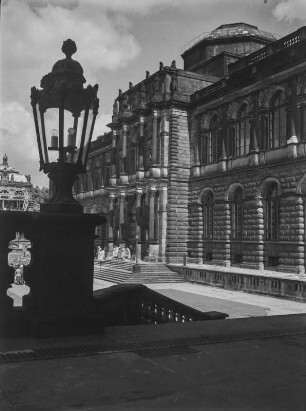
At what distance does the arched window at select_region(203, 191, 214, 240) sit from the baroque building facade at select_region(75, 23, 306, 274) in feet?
0.23

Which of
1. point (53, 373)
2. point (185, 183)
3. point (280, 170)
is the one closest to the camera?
point (53, 373)

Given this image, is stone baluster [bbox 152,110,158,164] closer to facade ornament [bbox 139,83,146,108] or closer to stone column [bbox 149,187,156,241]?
stone column [bbox 149,187,156,241]

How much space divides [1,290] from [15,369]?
5.11 ft

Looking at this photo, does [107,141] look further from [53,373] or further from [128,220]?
[53,373]

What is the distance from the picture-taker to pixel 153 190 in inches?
1407

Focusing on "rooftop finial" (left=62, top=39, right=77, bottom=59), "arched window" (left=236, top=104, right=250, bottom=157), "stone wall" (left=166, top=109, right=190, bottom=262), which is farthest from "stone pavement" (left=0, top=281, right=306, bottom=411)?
"stone wall" (left=166, top=109, right=190, bottom=262)

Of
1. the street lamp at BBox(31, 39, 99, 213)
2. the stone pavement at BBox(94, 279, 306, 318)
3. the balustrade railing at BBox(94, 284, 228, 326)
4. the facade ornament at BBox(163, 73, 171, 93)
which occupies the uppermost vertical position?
the facade ornament at BBox(163, 73, 171, 93)

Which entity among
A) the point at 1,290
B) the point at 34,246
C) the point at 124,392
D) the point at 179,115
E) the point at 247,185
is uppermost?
the point at 179,115

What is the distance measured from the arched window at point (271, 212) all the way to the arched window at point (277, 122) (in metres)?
2.50

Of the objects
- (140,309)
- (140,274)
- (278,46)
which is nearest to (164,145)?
(140,274)

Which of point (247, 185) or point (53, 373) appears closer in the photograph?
point (53, 373)

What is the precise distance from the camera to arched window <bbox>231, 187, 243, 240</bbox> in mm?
30780

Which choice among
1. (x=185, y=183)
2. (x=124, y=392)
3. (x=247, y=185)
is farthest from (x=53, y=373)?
(x=185, y=183)

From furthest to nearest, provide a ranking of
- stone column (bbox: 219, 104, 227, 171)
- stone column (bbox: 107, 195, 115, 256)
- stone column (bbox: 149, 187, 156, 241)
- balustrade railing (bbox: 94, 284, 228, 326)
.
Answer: stone column (bbox: 107, 195, 115, 256), stone column (bbox: 149, 187, 156, 241), stone column (bbox: 219, 104, 227, 171), balustrade railing (bbox: 94, 284, 228, 326)
